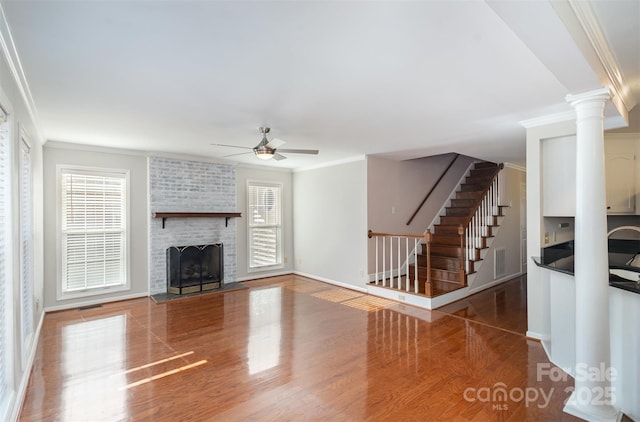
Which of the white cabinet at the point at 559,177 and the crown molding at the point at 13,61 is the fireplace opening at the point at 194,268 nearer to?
the crown molding at the point at 13,61

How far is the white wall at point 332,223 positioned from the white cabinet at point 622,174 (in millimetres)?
3321

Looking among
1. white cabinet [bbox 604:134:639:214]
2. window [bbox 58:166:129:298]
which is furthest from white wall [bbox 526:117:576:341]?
window [bbox 58:166:129:298]

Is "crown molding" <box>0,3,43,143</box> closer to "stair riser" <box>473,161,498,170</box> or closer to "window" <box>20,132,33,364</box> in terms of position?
"window" <box>20,132,33,364</box>

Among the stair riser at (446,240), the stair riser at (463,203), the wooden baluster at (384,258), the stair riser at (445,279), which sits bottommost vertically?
the stair riser at (445,279)

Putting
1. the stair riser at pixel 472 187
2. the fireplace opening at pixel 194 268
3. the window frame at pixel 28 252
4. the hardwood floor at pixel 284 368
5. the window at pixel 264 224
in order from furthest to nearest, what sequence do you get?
1. the stair riser at pixel 472 187
2. the window at pixel 264 224
3. the fireplace opening at pixel 194 268
4. the window frame at pixel 28 252
5. the hardwood floor at pixel 284 368

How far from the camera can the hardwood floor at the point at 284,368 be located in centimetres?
230

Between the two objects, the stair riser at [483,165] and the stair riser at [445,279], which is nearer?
the stair riser at [445,279]

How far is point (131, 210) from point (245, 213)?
6.83ft

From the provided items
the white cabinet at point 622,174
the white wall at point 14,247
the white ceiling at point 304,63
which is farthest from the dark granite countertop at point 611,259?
the white wall at point 14,247

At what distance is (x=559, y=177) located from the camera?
11.3ft

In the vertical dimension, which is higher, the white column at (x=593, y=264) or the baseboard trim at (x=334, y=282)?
the white column at (x=593, y=264)

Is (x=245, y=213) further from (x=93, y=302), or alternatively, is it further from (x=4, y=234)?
(x=4, y=234)

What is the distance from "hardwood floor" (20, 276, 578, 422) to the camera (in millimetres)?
2301

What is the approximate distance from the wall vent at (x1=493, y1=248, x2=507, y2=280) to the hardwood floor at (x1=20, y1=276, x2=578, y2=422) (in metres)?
2.19
